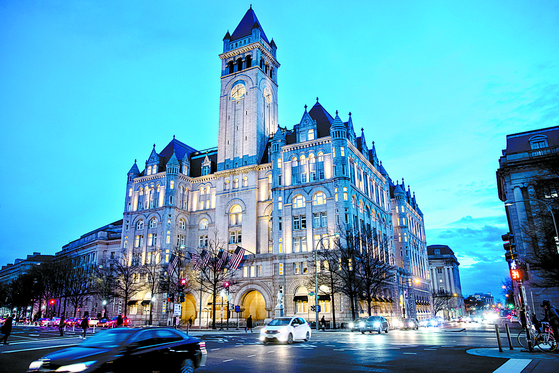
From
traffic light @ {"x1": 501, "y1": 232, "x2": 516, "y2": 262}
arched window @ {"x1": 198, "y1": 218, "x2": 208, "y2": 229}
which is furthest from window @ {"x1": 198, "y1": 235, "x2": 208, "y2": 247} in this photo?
traffic light @ {"x1": 501, "y1": 232, "x2": 516, "y2": 262}

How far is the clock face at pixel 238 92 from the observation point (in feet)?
246

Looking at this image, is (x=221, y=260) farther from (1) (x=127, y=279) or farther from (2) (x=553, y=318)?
(2) (x=553, y=318)

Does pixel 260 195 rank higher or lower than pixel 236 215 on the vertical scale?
higher

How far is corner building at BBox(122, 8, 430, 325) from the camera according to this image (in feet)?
192

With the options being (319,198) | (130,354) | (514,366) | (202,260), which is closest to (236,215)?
(202,260)

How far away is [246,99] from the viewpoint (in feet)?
243

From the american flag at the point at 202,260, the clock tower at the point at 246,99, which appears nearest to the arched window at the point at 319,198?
the clock tower at the point at 246,99

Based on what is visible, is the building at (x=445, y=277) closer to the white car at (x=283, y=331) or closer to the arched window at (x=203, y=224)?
the arched window at (x=203, y=224)

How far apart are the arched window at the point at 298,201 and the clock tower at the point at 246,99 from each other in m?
12.3

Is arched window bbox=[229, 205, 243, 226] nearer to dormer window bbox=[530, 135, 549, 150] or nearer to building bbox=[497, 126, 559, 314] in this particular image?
building bbox=[497, 126, 559, 314]

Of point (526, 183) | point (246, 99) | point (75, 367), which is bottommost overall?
point (75, 367)

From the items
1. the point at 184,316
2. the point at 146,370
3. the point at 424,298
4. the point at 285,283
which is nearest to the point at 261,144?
the point at 285,283

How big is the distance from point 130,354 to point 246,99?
67.5 meters

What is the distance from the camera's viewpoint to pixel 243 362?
15.2 m
